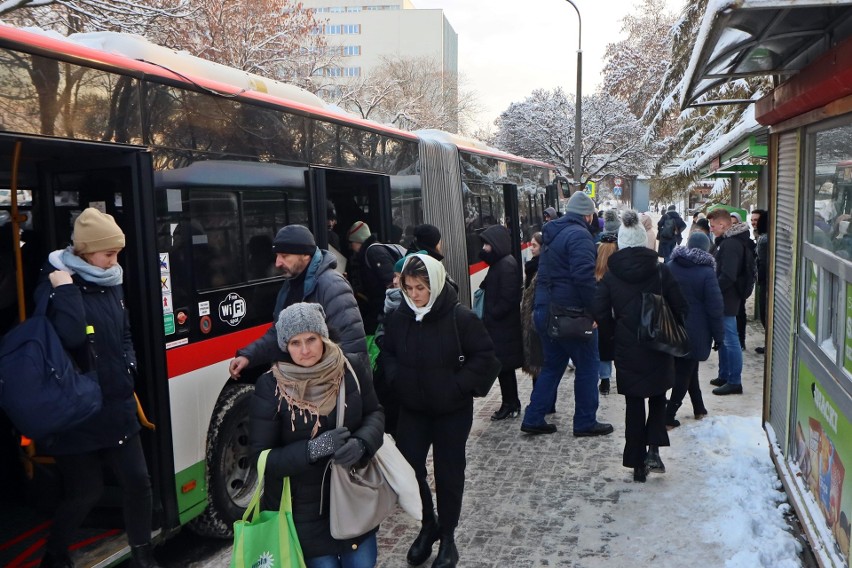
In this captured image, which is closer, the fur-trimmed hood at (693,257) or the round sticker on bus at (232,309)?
the round sticker on bus at (232,309)

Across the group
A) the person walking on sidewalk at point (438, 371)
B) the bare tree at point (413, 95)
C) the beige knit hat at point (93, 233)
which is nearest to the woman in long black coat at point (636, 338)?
the person walking on sidewalk at point (438, 371)

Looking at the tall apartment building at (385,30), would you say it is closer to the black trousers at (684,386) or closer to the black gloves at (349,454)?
the black trousers at (684,386)

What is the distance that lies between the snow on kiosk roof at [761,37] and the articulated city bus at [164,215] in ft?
9.64

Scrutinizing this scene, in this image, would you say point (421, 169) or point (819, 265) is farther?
point (421, 169)

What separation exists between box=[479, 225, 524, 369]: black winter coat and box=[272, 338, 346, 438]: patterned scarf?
12.2 ft

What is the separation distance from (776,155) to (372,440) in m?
3.83

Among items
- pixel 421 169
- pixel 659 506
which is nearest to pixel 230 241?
pixel 659 506

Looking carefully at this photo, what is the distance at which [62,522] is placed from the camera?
391 cm

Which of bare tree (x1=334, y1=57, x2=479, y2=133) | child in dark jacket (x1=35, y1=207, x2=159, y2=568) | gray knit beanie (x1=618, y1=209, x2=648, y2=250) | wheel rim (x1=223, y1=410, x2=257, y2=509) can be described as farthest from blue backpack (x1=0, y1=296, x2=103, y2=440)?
bare tree (x1=334, y1=57, x2=479, y2=133)

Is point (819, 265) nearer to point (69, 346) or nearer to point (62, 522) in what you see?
point (69, 346)

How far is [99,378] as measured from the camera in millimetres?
3752

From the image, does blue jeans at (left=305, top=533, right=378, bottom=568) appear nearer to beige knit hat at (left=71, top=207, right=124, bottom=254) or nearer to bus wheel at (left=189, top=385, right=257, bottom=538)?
bus wheel at (left=189, top=385, right=257, bottom=538)

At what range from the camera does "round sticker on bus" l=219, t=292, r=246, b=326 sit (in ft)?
15.8

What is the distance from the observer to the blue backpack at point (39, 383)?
3.39 m
